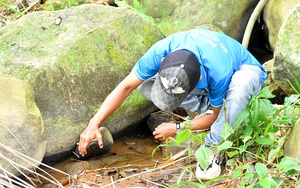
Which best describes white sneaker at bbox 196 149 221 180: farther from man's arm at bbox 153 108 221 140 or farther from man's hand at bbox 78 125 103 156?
man's hand at bbox 78 125 103 156

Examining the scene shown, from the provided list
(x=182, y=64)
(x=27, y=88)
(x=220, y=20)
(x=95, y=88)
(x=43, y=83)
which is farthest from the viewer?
(x=220, y=20)

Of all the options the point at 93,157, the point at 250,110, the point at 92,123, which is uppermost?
the point at 250,110

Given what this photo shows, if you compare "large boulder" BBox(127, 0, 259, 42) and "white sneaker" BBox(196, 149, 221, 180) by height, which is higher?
"large boulder" BBox(127, 0, 259, 42)

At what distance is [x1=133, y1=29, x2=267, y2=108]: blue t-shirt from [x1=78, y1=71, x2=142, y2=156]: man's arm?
0.09 meters

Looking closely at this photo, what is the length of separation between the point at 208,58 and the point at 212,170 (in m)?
0.79

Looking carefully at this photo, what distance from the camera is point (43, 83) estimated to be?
3.48 meters

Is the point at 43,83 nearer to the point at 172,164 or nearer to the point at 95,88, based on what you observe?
the point at 95,88

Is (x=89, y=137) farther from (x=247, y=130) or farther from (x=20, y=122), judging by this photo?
(x=247, y=130)

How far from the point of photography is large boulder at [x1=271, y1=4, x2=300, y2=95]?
3439mm

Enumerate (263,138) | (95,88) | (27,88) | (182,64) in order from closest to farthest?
(182,64) < (263,138) < (27,88) < (95,88)

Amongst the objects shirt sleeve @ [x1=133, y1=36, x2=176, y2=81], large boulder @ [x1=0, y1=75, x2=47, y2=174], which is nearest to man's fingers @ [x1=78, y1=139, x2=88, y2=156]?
large boulder @ [x1=0, y1=75, x2=47, y2=174]

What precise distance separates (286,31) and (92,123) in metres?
1.64

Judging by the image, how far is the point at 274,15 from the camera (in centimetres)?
466

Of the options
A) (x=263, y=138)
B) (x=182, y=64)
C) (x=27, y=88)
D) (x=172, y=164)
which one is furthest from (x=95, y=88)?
(x=263, y=138)
